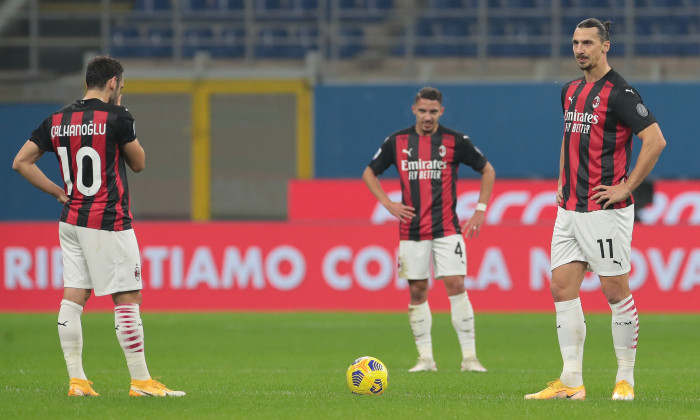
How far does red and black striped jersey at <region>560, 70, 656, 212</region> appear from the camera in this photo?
609 cm

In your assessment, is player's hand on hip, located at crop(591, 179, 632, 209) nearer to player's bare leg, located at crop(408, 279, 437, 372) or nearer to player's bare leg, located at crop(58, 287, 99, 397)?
player's bare leg, located at crop(408, 279, 437, 372)

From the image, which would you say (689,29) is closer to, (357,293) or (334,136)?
(334,136)

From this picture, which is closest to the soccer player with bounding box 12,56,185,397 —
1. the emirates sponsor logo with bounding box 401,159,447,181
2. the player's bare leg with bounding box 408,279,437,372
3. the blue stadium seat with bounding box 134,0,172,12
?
the player's bare leg with bounding box 408,279,437,372

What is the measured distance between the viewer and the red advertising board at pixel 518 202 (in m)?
16.9

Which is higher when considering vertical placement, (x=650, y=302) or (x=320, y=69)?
(x=320, y=69)

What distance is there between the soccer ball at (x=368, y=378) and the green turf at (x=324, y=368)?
0.08 metres

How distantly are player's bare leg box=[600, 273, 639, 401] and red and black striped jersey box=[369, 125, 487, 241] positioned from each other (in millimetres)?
2389

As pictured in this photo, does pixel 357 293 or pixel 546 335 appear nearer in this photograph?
pixel 546 335

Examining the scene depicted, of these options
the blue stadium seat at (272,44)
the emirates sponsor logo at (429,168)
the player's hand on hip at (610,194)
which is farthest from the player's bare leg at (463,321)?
the blue stadium seat at (272,44)

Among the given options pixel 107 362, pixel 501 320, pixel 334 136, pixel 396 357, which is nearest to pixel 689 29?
pixel 334 136

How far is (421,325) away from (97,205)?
10.3ft

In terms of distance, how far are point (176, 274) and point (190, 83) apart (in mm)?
7461

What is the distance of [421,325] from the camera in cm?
841

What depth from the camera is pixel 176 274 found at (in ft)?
45.9
